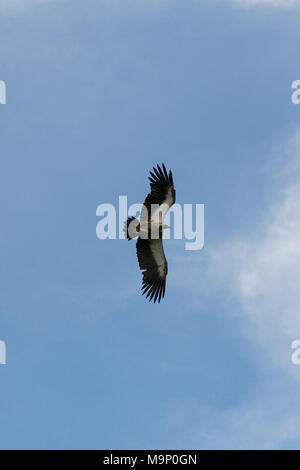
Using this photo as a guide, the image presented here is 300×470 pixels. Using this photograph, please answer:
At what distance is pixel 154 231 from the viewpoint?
28219 mm

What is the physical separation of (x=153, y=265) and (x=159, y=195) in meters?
3.33

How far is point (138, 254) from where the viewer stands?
28.8 meters

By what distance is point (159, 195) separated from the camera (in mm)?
27406

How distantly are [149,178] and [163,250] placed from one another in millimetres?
3338

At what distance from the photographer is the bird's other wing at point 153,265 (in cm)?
2869

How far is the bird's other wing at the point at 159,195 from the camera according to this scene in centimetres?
2736

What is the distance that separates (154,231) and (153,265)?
168cm

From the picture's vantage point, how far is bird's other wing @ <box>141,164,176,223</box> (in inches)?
1077

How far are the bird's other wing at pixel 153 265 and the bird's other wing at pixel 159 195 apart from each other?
1533 mm

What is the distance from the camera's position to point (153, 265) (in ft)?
95.4

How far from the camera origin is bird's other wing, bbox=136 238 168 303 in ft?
94.1
